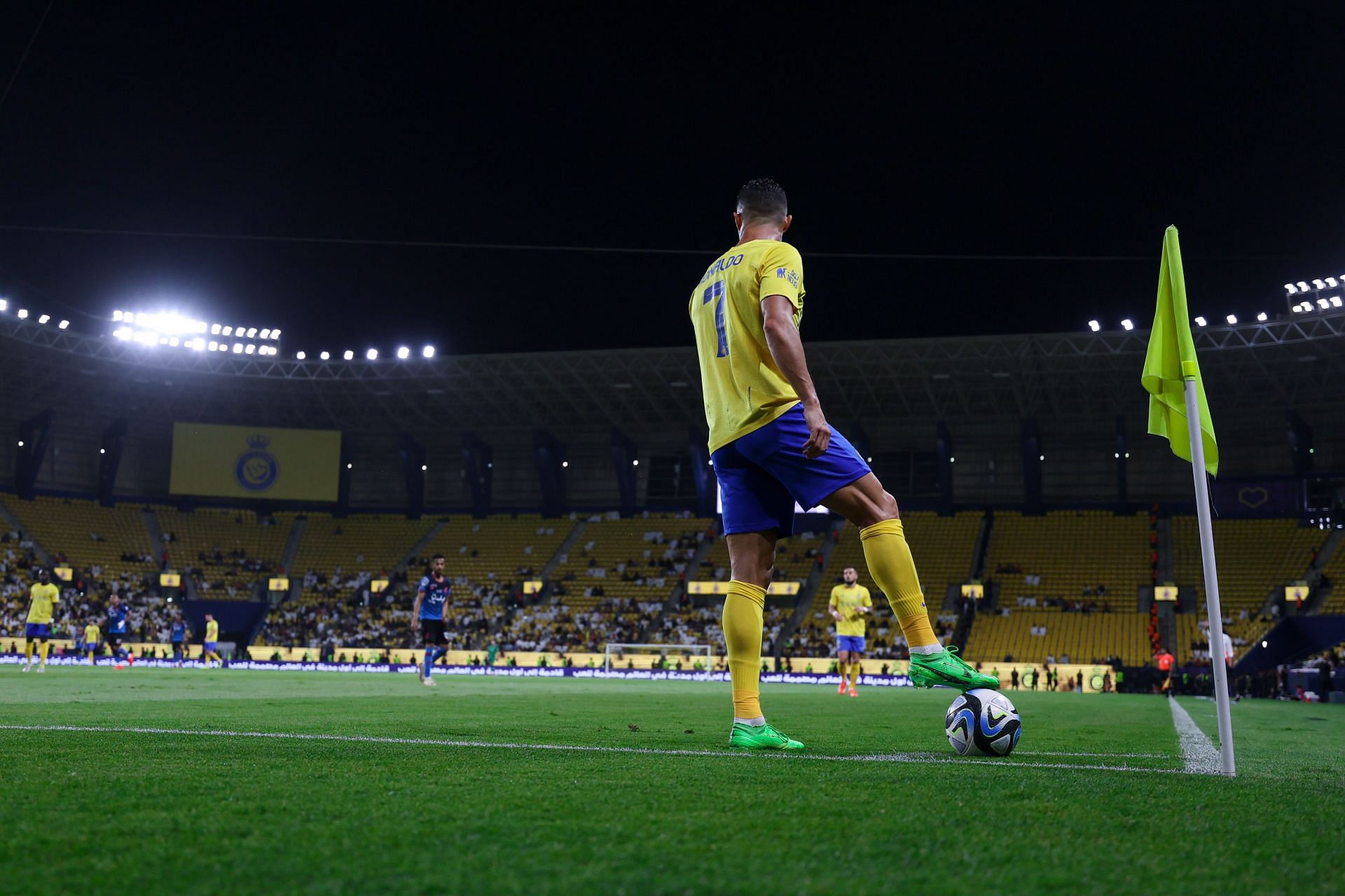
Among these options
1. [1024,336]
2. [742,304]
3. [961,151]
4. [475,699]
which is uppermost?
[961,151]

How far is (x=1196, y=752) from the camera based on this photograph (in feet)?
17.6

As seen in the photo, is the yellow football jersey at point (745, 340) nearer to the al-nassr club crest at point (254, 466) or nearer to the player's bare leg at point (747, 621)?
the player's bare leg at point (747, 621)

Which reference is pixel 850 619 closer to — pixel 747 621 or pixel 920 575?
pixel 747 621

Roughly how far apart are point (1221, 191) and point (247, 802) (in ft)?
116

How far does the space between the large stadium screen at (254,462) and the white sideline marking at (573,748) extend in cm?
4893

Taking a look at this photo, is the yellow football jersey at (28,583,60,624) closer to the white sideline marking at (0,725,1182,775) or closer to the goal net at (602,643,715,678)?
the white sideline marking at (0,725,1182,775)

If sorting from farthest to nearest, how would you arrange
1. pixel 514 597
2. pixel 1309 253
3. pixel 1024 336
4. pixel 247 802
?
pixel 514 597
pixel 1024 336
pixel 1309 253
pixel 247 802

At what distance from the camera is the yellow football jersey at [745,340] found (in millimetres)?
4750

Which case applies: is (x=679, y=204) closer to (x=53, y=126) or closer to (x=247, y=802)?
(x=53, y=126)

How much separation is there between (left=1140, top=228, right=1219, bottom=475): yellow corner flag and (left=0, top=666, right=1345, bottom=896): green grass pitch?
4.78 feet

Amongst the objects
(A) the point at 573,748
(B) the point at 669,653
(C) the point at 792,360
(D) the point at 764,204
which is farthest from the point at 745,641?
(B) the point at 669,653

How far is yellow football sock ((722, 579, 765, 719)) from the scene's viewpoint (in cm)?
482

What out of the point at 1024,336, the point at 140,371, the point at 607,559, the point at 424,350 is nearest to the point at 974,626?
the point at 1024,336

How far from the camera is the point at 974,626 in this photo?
40.6 m
